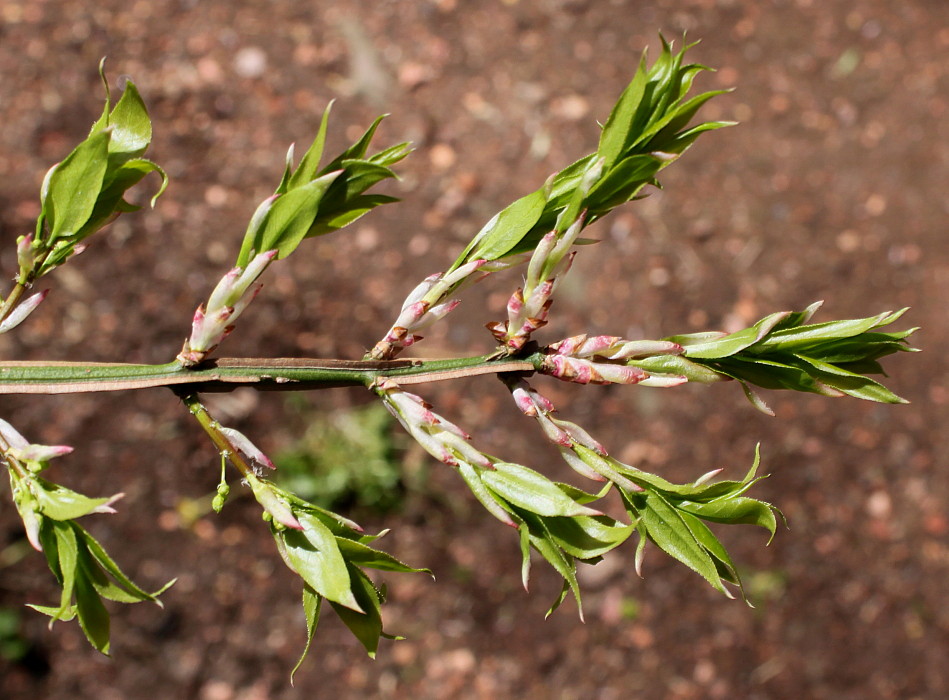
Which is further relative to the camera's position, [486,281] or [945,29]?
[945,29]

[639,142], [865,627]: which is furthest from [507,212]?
[865,627]

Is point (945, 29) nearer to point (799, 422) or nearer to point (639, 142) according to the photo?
point (799, 422)

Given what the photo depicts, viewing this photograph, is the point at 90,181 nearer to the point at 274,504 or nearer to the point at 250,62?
the point at 274,504

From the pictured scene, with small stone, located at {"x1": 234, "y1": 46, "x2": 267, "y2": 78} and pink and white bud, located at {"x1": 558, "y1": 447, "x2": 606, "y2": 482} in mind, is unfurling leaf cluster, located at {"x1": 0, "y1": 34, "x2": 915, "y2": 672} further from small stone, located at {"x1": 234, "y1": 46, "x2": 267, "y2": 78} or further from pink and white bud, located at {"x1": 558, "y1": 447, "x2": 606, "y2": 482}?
small stone, located at {"x1": 234, "y1": 46, "x2": 267, "y2": 78}

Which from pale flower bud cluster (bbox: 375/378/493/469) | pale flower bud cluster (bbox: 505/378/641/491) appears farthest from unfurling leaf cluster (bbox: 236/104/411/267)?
pale flower bud cluster (bbox: 505/378/641/491)

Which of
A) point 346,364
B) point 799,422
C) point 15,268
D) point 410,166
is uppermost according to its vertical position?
point 346,364

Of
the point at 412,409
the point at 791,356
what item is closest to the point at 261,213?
the point at 412,409
